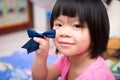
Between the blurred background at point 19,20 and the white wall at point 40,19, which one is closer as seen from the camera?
the blurred background at point 19,20

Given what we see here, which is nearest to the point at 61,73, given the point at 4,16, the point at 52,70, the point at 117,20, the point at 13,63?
the point at 52,70

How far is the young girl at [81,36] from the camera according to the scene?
640 mm

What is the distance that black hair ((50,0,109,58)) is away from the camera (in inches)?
25.2

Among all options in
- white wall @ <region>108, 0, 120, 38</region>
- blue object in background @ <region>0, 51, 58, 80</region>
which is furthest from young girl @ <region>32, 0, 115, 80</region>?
white wall @ <region>108, 0, 120, 38</region>

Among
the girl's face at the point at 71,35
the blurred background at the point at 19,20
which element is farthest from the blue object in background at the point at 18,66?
the girl's face at the point at 71,35

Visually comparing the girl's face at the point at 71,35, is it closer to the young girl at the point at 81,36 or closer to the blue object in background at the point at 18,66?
the young girl at the point at 81,36

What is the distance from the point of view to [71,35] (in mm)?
631

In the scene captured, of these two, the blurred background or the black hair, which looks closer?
the black hair

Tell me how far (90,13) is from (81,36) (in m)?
0.07

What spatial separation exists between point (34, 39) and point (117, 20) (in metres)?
0.72

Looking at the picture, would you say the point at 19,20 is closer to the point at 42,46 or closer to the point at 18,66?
the point at 18,66

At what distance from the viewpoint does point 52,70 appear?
846 mm

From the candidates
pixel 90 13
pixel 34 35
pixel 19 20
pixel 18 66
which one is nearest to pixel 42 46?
pixel 34 35

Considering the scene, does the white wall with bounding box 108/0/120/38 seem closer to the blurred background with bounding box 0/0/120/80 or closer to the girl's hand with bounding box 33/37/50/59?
the blurred background with bounding box 0/0/120/80
